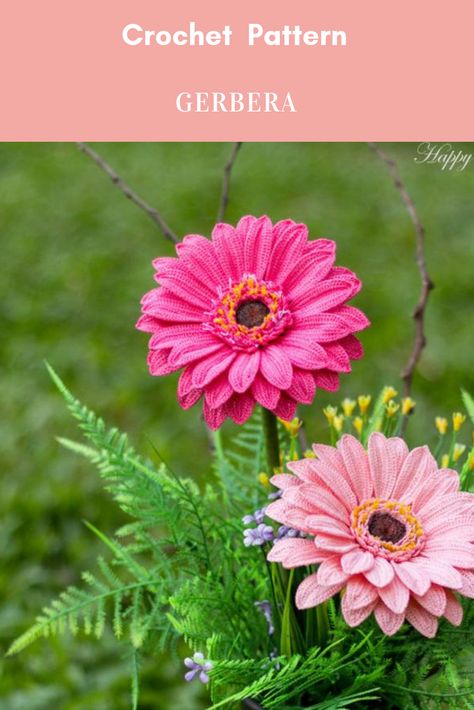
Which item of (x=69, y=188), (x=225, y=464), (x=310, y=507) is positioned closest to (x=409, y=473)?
(x=310, y=507)

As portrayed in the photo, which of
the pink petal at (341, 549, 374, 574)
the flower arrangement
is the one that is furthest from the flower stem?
the pink petal at (341, 549, 374, 574)

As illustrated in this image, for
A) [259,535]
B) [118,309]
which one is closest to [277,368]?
[259,535]

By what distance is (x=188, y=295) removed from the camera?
53cm

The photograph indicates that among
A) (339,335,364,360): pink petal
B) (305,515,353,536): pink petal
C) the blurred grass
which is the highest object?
the blurred grass

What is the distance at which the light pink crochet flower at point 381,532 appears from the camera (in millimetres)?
453

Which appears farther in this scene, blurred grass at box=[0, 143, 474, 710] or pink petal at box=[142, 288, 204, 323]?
blurred grass at box=[0, 143, 474, 710]

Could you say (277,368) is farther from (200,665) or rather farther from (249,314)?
(200,665)

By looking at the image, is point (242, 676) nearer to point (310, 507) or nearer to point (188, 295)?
point (310, 507)

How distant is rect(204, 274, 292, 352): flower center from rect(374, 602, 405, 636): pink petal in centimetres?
16

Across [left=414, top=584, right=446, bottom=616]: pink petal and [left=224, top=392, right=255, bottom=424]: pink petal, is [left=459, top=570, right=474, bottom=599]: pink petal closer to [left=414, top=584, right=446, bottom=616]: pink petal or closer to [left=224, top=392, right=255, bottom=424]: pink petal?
[left=414, top=584, right=446, bottom=616]: pink petal

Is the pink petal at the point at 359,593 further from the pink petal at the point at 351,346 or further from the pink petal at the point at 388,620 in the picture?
the pink petal at the point at 351,346

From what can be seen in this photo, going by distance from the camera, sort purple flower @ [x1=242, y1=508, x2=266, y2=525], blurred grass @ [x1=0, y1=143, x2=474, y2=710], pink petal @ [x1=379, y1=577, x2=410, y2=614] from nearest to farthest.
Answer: pink petal @ [x1=379, y1=577, x2=410, y2=614]
purple flower @ [x1=242, y1=508, x2=266, y2=525]
blurred grass @ [x1=0, y1=143, x2=474, y2=710]

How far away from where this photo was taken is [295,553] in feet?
1.53

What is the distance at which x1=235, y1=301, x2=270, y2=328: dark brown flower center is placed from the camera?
522 millimetres
